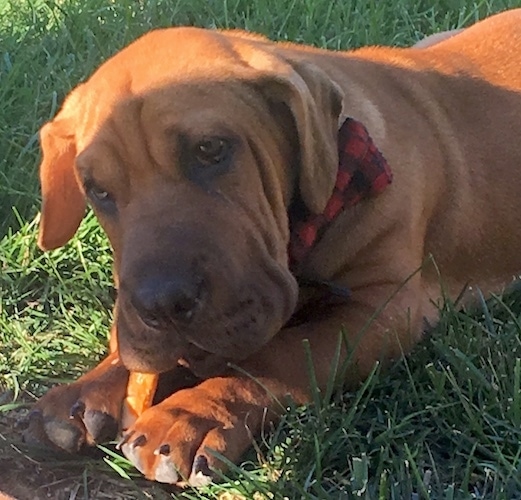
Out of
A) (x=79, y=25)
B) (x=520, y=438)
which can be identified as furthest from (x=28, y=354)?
(x=79, y=25)

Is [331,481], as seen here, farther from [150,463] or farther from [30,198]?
[30,198]

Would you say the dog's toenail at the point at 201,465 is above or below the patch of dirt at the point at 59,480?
above

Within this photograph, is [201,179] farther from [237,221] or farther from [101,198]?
[101,198]

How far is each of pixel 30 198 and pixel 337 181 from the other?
1359 mm

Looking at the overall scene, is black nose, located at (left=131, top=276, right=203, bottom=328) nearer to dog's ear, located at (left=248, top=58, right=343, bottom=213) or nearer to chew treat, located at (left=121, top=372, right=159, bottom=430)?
chew treat, located at (left=121, top=372, right=159, bottom=430)

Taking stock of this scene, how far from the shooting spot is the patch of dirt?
2275 millimetres

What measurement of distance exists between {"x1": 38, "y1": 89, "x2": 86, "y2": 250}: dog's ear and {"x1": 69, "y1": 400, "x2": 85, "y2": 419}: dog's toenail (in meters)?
0.61

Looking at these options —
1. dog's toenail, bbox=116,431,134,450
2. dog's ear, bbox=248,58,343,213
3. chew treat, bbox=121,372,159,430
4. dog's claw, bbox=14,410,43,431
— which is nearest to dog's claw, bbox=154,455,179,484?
dog's toenail, bbox=116,431,134,450

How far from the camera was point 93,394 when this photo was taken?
93.1 inches

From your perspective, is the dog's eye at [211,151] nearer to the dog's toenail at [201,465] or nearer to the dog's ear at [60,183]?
the dog's ear at [60,183]

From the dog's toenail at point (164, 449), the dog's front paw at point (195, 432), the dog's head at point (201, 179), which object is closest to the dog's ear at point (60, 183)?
the dog's head at point (201, 179)

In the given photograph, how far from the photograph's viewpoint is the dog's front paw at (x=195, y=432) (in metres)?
2.13

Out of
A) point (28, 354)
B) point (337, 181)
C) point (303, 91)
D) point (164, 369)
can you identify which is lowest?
point (28, 354)

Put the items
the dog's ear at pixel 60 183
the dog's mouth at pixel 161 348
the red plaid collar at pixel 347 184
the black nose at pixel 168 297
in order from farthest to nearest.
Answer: the dog's ear at pixel 60 183, the red plaid collar at pixel 347 184, the dog's mouth at pixel 161 348, the black nose at pixel 168 297
